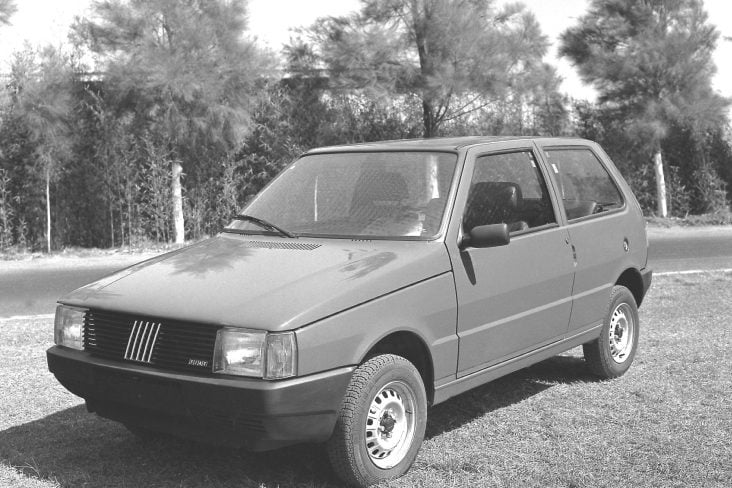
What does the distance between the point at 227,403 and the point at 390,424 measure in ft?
2.92

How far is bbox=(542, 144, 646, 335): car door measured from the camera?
5.85 m

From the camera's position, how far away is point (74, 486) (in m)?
4.44

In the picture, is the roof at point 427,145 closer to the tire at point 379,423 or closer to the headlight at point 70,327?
the tire at point 379,423

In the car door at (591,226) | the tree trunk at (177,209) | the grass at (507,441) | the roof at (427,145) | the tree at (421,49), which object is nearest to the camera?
the grass at (507,441)

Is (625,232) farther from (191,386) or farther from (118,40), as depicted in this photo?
(118,40)

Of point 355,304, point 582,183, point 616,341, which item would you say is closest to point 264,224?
point 355,304

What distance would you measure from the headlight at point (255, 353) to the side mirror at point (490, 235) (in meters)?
1.32

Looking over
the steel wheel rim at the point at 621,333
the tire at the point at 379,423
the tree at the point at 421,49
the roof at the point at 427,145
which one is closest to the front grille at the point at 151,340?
the tire at the point at 379,423

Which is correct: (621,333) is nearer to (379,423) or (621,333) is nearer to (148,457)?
(379,423)

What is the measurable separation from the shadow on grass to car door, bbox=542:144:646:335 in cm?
88

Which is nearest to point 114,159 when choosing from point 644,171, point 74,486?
point 644,171

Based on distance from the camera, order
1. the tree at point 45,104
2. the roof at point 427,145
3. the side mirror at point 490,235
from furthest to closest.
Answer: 1. the tree at point 45,104
2. the roof at point 427,145
3. the side mirror at point 490,235

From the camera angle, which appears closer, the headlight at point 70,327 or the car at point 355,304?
the car at point 355,304

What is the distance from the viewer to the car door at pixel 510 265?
4.88 m
